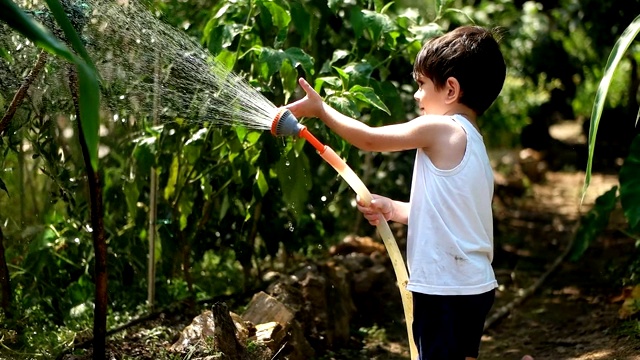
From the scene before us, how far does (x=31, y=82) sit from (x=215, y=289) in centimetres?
170

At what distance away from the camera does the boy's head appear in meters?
2.64

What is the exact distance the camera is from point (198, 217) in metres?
3.92

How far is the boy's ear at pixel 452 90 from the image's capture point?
265 centimetres

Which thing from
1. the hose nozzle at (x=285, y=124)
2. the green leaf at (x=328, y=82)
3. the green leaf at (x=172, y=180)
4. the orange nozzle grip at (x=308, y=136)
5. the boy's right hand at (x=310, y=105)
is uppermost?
the green leaf at (x=328, y=82)

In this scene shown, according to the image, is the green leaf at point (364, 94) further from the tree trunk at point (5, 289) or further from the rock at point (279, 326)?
the tree trunk at point (5, 289)

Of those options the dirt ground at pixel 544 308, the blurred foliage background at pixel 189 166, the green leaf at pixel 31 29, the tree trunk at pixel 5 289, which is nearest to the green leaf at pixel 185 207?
the blurred foliage background at pixel 189 166

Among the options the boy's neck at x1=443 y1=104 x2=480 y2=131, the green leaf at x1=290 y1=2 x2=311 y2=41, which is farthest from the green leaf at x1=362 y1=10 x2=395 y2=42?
the boy's neck at x1=443 y1=104 x2=480 y2=131

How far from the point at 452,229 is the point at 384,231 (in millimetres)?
228

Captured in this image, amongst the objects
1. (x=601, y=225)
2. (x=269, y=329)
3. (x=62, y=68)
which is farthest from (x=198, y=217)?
(x=601, y=225)

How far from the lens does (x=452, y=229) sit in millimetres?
2605

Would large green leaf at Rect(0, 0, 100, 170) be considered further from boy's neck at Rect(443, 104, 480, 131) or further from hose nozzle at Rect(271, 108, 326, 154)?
boy's neck at Rect(443, 104, 480, 131)

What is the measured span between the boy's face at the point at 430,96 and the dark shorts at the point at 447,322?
1.70 ft

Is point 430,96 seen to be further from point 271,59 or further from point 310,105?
point 271,59

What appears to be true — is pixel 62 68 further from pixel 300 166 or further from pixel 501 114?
pixel 501 114
